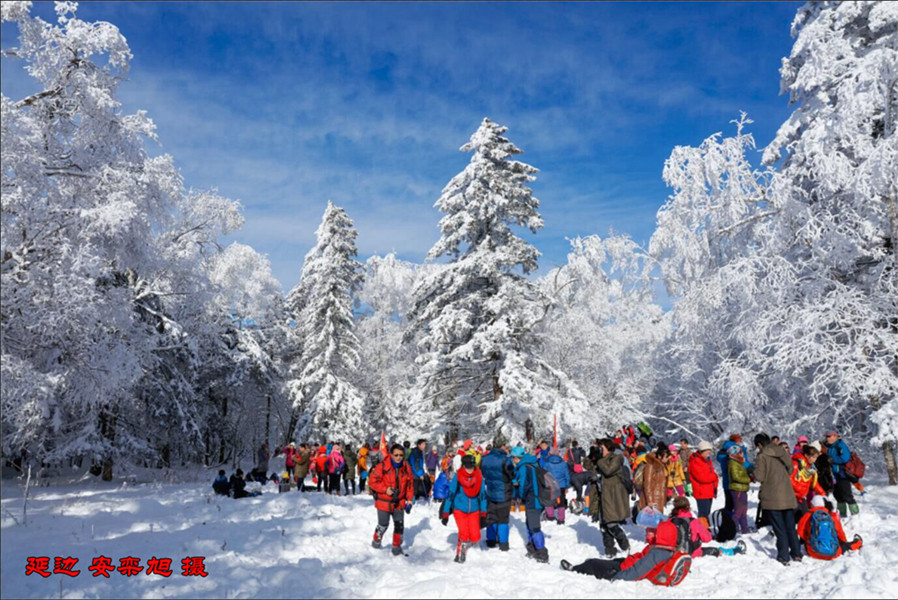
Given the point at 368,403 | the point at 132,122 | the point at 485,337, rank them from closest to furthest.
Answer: the point at 132,122, the point at 485,337, the point at 368,403

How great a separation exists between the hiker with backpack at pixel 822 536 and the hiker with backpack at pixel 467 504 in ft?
16.6

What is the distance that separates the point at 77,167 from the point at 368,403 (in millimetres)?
28288

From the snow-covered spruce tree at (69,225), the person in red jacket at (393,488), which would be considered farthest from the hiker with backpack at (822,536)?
the snow-covered spruce tree at (69,225)

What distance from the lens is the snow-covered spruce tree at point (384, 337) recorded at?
36.3m

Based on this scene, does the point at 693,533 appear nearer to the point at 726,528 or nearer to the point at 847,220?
the point at 726,528

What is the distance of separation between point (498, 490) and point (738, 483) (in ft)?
14.1

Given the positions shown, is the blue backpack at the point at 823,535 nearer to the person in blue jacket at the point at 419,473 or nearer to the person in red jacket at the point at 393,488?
the person in red jacket at the point at 393,488

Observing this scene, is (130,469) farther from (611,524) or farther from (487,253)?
(611,524)

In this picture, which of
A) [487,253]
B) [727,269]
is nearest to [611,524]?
[727,269]

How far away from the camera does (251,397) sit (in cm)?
4591

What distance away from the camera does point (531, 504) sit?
9.75 metres

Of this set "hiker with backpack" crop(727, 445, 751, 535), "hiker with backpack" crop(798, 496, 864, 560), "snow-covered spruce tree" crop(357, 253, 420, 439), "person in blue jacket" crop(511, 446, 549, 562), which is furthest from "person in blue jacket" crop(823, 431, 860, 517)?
"snow-covered spruce tree" crop(357, 253, 420, 439)

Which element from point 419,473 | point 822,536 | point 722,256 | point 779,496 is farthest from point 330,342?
point 822,536

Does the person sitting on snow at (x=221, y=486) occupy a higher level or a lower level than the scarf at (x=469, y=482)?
lower
